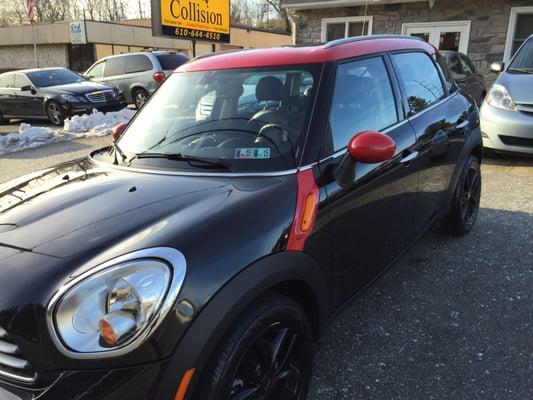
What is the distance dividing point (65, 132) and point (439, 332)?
9821mm

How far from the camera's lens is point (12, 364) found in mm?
1531

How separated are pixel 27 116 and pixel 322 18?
29.4 ft

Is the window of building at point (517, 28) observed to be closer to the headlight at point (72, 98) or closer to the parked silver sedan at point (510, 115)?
the parked silver sedan at point (510, 115)

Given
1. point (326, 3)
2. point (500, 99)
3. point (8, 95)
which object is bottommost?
point (8, 95)

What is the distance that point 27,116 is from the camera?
1327cm

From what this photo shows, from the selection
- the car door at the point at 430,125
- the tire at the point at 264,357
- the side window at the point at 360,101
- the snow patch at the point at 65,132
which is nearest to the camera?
the tire at the point at 264,357

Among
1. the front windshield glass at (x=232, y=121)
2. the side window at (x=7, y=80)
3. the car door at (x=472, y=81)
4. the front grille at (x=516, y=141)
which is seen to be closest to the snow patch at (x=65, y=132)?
the side window at (x=7, y=80)

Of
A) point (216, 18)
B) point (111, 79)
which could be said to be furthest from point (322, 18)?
point (111, 79)

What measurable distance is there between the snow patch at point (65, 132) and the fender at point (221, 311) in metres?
7.55

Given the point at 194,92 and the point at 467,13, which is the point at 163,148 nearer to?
the point at 194,92

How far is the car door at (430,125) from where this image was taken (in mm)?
3189

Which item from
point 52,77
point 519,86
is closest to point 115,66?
point 52,77

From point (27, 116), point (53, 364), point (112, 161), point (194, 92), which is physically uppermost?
point (194, 92)

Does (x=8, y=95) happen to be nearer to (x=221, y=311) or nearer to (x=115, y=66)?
(x=115, y=66)
